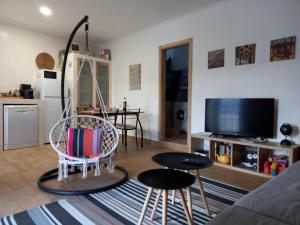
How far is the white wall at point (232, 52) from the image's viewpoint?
2857mm

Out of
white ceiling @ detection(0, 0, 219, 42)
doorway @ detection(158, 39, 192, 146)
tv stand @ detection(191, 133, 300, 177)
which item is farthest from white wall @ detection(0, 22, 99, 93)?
tv stand @ detection(191, 133, 300, 177)

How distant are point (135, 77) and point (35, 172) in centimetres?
292

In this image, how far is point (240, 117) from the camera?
315 cm

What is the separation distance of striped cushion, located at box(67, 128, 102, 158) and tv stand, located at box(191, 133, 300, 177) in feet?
5.33

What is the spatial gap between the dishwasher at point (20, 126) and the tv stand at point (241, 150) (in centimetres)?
316

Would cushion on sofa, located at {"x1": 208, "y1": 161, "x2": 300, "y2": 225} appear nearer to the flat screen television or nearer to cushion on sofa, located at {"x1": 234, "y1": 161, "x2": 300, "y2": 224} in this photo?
cushion on sofa, located at {"x1": 234, "y1": 161, "x2": 300, "y2": 224}

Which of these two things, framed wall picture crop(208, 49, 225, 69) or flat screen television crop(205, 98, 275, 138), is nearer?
flat screen television crop(205, 98, 275, 138)

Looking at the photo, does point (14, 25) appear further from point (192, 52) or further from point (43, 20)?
point (192, 52)

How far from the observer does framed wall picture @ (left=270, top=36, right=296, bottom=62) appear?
2807 millimetres

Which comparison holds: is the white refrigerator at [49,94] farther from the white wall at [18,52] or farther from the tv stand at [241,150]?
the tv stand at [241,150]

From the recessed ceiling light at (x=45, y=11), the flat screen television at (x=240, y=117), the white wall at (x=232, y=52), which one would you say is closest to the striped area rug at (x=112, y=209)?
the flat screen television at (x=240, y=117)

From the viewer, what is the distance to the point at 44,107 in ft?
15.0

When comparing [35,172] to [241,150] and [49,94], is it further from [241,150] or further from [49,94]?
[241,150]

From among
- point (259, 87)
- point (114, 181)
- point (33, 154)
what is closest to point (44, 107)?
point (33, 154)
